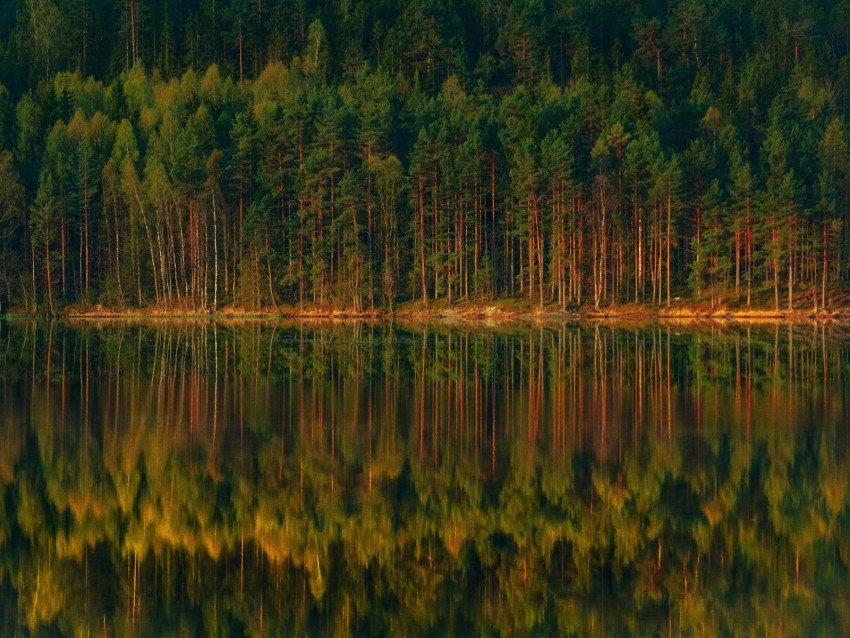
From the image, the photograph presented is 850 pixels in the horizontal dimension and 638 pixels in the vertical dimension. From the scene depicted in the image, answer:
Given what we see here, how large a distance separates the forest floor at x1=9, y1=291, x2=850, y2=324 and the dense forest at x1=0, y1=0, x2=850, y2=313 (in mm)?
757

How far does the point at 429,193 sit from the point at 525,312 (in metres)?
12.7

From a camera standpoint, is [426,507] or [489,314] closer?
[426,507]

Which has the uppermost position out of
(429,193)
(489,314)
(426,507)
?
(429,193)

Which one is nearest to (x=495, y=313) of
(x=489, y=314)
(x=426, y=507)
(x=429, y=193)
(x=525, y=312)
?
(x=489, y=314)

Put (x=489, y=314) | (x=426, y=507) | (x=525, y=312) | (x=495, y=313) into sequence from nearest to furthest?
(x=426, y=507)
(x=489, y=314)
(x=495, y=313)
(x=525, y=312)

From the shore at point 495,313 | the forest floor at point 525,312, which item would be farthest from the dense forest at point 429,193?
the shore at point 495,313

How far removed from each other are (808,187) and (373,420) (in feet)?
258

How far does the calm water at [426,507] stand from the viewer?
1459cm

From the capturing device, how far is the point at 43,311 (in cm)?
10481

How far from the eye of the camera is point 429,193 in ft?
336

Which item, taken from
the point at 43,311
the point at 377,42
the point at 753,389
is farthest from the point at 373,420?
the point at 377,42

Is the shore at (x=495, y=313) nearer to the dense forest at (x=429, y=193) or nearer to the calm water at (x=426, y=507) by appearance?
the dense forest at (x=429, y=193)

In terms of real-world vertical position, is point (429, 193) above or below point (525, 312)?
above

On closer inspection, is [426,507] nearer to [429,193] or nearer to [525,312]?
[525,312]
